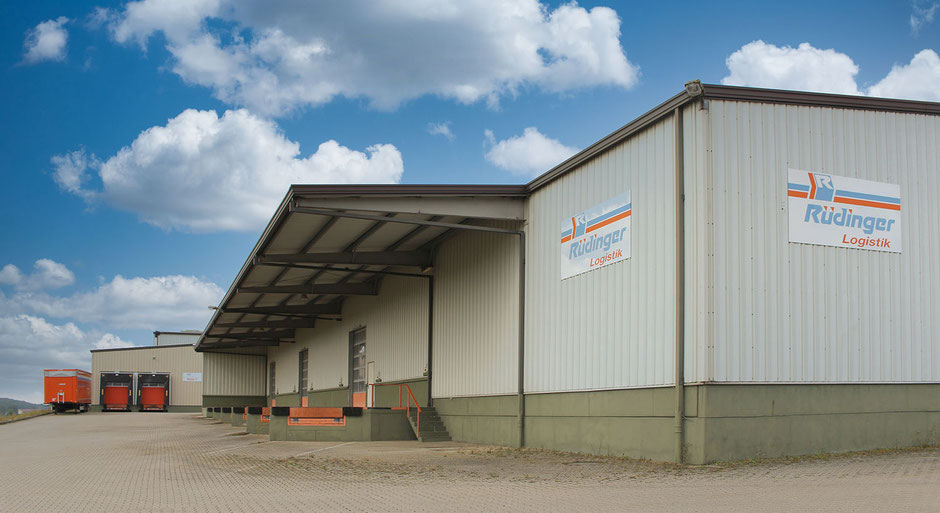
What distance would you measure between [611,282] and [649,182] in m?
2.04

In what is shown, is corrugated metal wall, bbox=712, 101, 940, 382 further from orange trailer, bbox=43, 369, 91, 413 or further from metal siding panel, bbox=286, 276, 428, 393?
orange trailer, bbox=43, 369, 91, 413

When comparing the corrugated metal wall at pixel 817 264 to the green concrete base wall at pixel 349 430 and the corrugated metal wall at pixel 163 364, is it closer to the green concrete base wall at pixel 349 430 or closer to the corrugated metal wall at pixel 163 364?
the green concrete base wall at pixel 349 430

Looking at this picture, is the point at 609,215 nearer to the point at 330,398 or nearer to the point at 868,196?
the point at 868,196

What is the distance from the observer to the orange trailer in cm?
4775

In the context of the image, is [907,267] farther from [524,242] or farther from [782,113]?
[524,242]

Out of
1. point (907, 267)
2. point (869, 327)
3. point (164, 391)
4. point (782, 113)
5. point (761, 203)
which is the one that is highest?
point (782, 113)

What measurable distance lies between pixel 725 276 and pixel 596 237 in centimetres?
347

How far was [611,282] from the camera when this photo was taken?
15008 millimetres

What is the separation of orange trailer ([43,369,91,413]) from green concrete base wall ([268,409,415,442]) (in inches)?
1256

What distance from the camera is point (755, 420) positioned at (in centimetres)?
1239

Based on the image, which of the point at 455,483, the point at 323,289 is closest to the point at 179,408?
the point at 323,289

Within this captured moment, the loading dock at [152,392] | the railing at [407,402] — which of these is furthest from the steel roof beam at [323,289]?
the loading dock at [152,392]

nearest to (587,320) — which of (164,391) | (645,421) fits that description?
(645,421)

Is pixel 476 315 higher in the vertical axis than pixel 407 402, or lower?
higher
